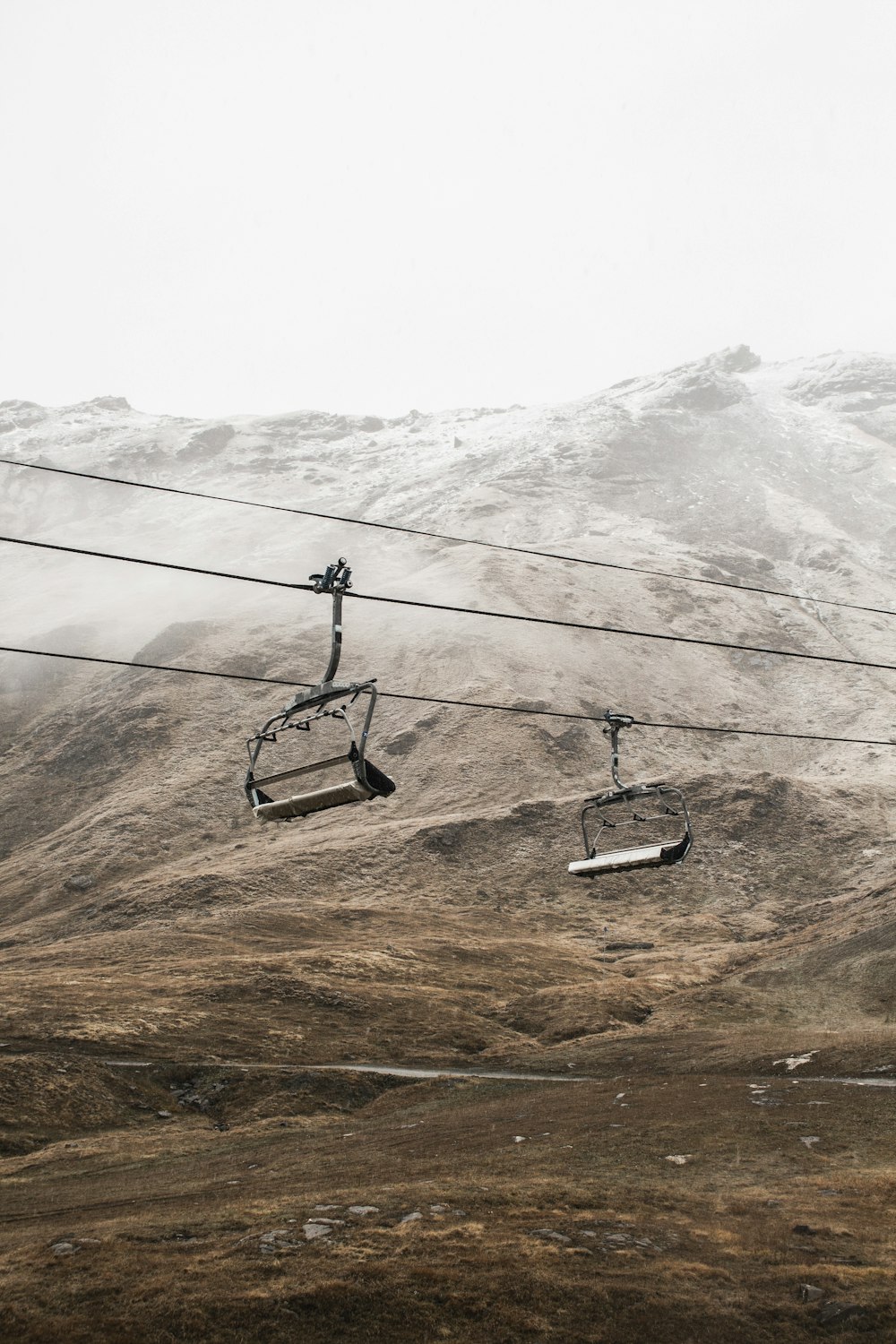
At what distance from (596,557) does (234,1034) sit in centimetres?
11898

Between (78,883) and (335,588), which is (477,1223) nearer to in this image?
(335,588)

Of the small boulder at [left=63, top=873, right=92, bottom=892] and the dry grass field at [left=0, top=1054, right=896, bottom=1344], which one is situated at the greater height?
the dry grass field at [left=0, top=1054, right=896, bottom=1344]

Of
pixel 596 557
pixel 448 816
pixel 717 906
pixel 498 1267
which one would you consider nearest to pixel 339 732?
pixel 448 816

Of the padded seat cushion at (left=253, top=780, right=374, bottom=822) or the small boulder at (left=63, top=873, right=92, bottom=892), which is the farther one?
the small boulder at (left=63, top=873, right=92, bottom=892)

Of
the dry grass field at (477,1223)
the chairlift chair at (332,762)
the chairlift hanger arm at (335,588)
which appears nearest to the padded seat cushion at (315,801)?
the chairlift chair at (332,762)

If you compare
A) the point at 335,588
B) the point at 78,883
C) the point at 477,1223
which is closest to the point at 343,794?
the point at 335,588

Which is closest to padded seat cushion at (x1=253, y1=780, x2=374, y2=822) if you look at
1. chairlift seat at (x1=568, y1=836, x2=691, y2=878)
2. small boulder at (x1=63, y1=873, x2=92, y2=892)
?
chairlift seat at (x1=568, y1=836, x2=691, y2=878)

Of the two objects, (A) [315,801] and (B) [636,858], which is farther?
(B) [636,858]

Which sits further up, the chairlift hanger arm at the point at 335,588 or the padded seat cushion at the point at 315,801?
the chairlift hanger arm at the point at 335,588

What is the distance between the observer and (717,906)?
88.4m

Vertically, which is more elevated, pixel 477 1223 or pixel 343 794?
pixel 343 794

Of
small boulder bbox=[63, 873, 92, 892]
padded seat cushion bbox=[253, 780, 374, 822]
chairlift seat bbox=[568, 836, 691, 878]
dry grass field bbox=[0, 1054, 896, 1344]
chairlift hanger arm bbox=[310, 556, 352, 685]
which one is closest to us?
padded seat cushion bbox=[253, 780, 374, 822]

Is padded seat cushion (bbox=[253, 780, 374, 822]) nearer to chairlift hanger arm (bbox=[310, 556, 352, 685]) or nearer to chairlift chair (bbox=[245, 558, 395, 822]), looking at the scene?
chairlift chair (bbox=[245, 558, 395, 822])

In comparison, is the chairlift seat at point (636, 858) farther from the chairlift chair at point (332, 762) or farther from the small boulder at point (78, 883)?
the small boulder at point (78, 883)
